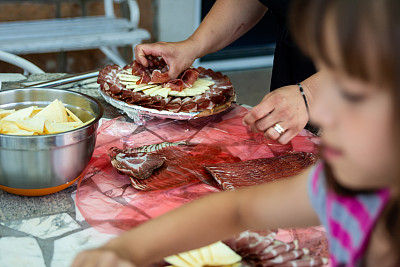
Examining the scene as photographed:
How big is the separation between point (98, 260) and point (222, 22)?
1.32m

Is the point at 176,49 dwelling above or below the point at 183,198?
above

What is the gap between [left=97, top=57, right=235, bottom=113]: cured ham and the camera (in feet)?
4.74

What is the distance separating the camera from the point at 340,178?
572mm

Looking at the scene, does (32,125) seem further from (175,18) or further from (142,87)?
(175,18)

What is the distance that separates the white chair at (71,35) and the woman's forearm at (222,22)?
1.38 meters

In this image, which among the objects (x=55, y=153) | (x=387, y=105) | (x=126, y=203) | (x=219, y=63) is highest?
(x=387, y=105)

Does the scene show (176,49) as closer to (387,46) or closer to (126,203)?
(126,203)

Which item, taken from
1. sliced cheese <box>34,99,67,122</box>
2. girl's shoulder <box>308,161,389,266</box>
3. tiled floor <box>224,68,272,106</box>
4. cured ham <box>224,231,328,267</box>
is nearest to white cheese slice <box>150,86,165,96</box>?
sliced cheese <box>34,99,67,122</box>

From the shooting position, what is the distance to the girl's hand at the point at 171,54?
1635mm

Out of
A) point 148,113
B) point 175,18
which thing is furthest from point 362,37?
point 175,18

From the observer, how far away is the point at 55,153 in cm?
99

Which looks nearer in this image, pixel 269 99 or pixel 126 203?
pixel 126 203

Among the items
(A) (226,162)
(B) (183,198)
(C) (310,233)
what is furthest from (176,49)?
(C) (310,233)

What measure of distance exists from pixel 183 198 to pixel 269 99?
410mm
